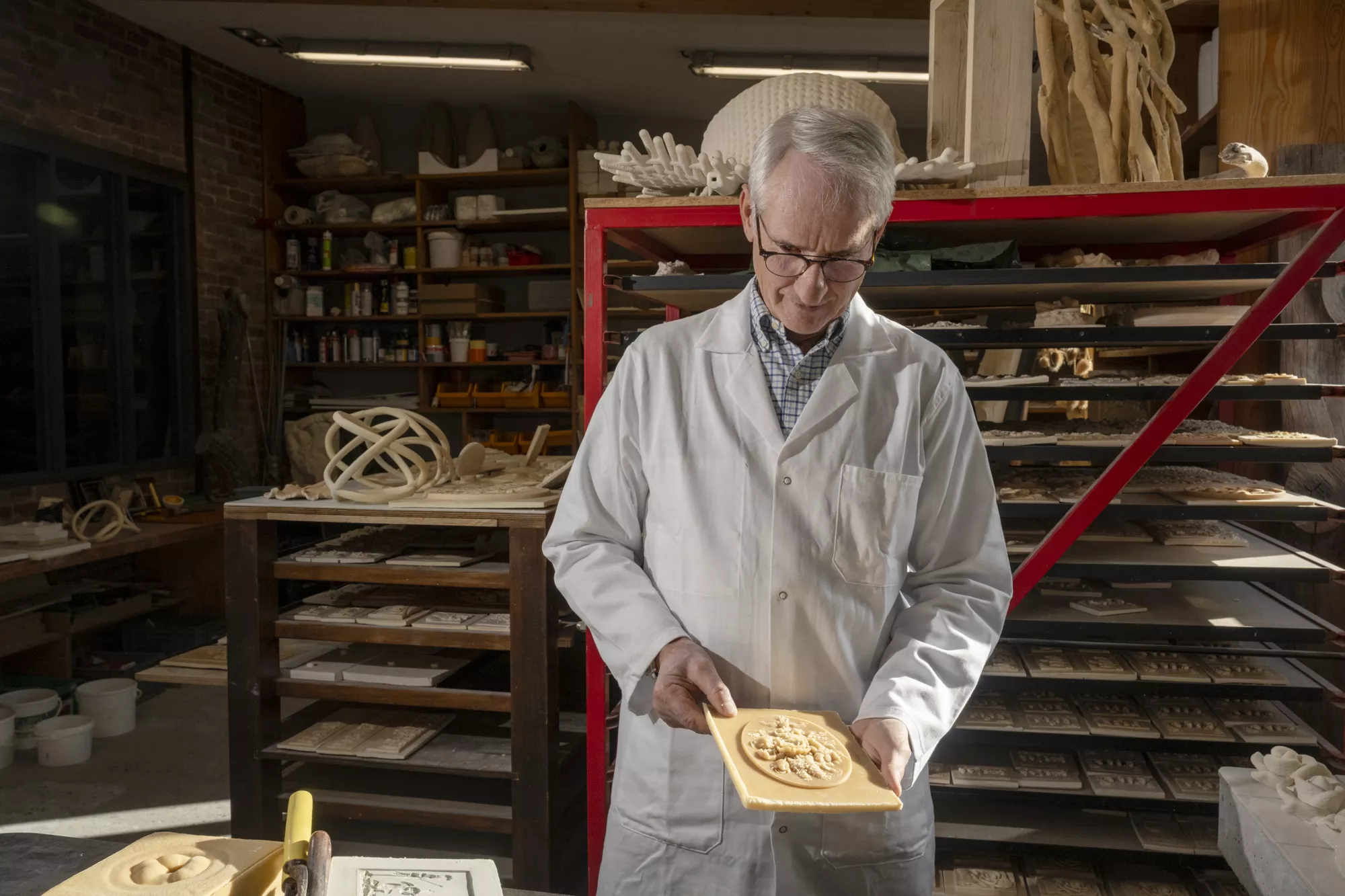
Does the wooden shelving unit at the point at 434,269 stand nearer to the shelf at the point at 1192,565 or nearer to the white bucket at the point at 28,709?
the white bucket at the point at 28,709

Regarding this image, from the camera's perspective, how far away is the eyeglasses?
1478 mm

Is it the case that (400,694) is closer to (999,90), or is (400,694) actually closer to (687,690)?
(687,690)

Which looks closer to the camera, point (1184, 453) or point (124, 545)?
point (1184, 453)

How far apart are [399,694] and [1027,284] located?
6.65ft

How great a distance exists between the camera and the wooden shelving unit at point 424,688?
2.66 meters

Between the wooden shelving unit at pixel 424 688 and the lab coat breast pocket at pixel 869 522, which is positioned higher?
the lab coat breast pocket at pixel 869 522

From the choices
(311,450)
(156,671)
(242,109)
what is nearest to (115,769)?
(156,671)

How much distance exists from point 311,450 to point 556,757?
488 centimetres

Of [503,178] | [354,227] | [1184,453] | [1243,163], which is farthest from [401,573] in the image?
[354,227]

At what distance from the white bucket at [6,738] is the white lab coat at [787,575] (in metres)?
3.48

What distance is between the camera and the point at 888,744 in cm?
135

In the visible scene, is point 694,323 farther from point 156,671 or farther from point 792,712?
point 156,671

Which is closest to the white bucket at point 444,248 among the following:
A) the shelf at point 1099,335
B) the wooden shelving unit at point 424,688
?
the wooden shelving unit at point 424,688

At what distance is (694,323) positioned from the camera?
5.86ft
